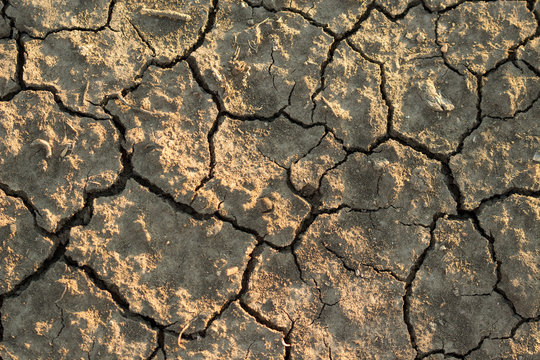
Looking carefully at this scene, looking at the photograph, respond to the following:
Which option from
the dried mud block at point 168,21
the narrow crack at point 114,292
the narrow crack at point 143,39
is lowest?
the narrow crack at point 114,292

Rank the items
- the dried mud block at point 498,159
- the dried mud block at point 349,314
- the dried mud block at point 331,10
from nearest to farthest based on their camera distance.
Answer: the dried mud block at point 349,314
the dried mud block at point 498,159
the dried mud block at point 331,10

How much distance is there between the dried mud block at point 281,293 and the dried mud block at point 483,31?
165 centimetres

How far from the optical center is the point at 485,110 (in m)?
3.07

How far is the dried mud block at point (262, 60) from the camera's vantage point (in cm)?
303

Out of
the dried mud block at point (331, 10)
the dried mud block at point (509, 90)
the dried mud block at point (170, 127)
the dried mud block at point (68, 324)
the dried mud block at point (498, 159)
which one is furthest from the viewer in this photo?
the dried mud block at point (331, 10)

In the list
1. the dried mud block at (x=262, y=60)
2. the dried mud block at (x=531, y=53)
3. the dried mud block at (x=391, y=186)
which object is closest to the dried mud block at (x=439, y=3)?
the dried mud block at (x=531, y=53)

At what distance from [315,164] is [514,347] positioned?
150 cm

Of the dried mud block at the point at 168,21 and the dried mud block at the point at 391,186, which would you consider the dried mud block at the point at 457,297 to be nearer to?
the dried mud block at the point at 391,186

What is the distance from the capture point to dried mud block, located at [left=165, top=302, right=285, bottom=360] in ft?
8.82

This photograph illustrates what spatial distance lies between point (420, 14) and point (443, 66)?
388mm

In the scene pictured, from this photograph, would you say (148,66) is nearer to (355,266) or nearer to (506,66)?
(355,266)

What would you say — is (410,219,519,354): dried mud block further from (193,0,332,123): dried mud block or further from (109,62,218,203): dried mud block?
(109,62,218,203): dried mud block

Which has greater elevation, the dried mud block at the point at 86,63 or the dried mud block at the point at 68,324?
the dried mud block at the point at 86,63

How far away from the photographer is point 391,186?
9.57 feet
